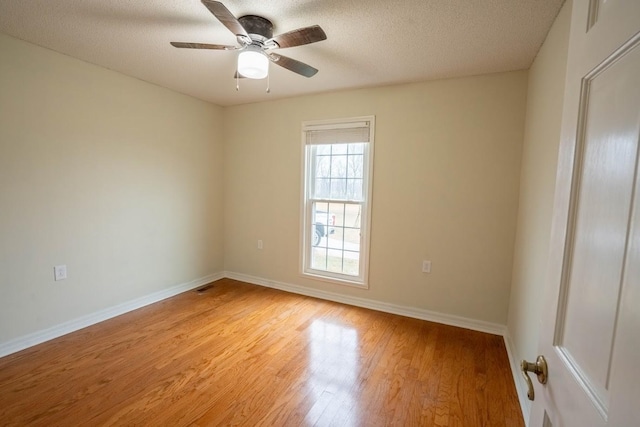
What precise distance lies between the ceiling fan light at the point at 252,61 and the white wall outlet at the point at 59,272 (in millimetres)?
2236

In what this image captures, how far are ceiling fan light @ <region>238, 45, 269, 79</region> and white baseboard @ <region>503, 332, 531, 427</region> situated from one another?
2487 millimetres

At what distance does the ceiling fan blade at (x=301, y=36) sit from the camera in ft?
5.08

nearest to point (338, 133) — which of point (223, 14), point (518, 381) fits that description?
point (223, 14)

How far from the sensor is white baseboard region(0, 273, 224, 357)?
86.8 inches

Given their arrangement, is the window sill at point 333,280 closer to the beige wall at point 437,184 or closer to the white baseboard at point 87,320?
the beige wall at point 437,184

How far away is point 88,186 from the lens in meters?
2.57

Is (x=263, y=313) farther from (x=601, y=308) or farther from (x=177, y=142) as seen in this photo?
(x=601, y=308)

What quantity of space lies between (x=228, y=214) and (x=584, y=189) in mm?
3836

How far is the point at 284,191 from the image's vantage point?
3.56 meters

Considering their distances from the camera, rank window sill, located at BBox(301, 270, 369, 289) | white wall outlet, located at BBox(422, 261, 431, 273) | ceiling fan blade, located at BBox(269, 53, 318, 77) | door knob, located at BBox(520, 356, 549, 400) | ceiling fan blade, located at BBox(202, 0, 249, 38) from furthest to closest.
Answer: window sill, located at BBox(301, 270, 369, 289), white wall outlet, located at BBox(422, 261, 431, 273), ceiling fan blade, located at BBox(269, 53, 318, 77), ceiling fan blade, located at BBox(202, 0, 249, 38), door knob, located at BBox(520, 356, 549, 400)

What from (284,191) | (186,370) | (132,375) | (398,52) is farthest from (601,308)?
(284,191)

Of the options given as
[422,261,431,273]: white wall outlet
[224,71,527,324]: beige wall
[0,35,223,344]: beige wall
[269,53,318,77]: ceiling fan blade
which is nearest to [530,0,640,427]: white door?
[269,53,318,77]: ceiling fan blade

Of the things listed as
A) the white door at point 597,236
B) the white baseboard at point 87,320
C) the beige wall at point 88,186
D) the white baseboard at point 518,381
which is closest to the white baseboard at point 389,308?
the white baseboard at point 518,381

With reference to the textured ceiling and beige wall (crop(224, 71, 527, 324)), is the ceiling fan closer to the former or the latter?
the textured ceiling
